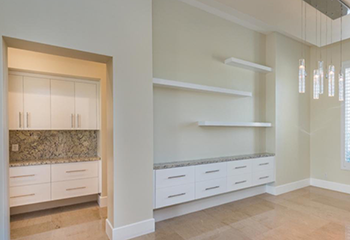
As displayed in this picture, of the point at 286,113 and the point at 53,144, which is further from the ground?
the point at 286,113

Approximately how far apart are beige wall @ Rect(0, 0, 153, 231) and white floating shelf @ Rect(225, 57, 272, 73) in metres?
1.64

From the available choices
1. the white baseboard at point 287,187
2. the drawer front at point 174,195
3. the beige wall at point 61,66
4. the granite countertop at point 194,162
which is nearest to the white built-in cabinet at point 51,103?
the beige wall at point 61,66

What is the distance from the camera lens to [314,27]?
3770 mm

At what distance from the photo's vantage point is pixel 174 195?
2945mm

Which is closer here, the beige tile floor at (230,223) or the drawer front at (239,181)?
the beige tile floor at (230,223)

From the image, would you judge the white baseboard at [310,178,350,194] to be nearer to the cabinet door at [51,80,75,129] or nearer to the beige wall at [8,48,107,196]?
the beige wall at [8,48,107,196]

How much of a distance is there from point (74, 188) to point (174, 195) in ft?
5.98

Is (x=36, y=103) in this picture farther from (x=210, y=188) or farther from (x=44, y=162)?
(x=210, y=188)

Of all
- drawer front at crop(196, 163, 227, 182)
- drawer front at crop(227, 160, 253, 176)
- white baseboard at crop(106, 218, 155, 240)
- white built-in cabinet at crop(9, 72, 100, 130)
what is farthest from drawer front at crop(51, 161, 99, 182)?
drawer front at crop(227, 160, 253, 176)

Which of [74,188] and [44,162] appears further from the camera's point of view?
[74,188]

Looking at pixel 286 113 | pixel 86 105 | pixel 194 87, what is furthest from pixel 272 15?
pixel 86 105

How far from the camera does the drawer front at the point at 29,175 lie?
3109mm

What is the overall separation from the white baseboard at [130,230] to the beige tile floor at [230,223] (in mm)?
86

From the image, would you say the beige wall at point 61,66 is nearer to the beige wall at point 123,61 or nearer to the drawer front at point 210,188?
the beige wall at point 123,61
